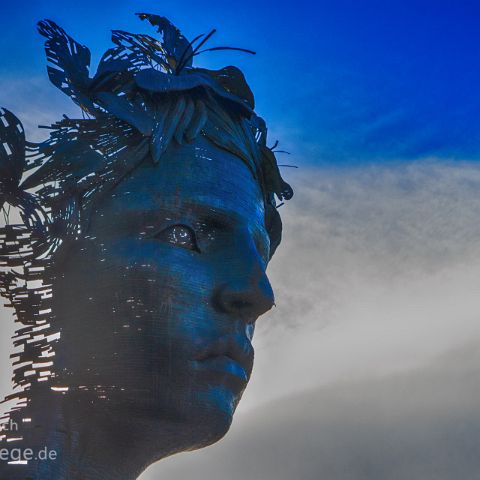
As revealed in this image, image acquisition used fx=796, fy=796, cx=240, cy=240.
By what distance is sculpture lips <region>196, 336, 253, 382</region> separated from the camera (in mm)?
3816

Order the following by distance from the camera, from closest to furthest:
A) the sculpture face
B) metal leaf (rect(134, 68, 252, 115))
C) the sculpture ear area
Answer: the sculpture face
metal leaf (rect(134, 68, 252, 115))
the sculpture ear area

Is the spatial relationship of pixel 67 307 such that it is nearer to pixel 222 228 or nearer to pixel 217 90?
pixel 222 228

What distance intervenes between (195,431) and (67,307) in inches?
33.7

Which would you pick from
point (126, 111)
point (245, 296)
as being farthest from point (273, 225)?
point (126, 111)

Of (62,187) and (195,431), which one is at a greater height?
(62,187)

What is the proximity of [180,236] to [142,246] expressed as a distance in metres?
0.21

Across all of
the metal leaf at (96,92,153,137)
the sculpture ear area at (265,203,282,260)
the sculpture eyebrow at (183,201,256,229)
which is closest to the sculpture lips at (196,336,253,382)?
the sculpture eyebrow at (183,201,256,229)

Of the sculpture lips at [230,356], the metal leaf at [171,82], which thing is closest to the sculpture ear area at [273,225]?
the metal leaf at [171,82]

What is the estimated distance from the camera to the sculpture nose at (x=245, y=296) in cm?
392

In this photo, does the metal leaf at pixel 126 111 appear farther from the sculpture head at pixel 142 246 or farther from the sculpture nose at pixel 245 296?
the sculpture nose at pixel 245 296

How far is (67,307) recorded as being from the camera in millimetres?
3846

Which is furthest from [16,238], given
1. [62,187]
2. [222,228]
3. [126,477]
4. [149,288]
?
[126,477]

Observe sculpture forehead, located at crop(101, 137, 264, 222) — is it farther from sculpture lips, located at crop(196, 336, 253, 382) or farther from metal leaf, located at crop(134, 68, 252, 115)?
sculpture lips, located at crop(196, 336, 253, 382)

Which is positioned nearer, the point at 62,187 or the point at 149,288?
the point at 149,288
